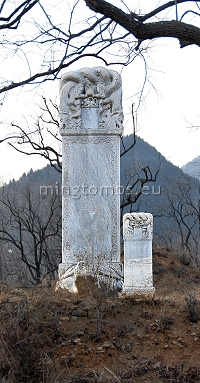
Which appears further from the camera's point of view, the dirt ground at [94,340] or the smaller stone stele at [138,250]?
the smaller stone stele at [138,250]

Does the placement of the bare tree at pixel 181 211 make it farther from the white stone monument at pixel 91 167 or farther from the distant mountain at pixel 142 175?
the white stone monument at pixel 91 167

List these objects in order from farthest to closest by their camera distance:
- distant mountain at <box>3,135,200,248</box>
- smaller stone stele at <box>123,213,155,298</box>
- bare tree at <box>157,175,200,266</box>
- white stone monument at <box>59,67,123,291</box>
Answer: distant mountain at <box>3,135,200,248</box>, bare tree at <box>157,175,200,266</box>, smaller stone stele at <box>123,213,155,298</box>, white stone monument at <box>59,67,123,291</box>

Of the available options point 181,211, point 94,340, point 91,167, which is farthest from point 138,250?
point 181,211

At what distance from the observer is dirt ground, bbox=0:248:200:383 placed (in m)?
3.92

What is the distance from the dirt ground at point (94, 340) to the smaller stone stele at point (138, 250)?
114 inches

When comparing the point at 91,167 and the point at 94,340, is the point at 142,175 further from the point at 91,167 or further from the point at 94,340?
the point at 94,340

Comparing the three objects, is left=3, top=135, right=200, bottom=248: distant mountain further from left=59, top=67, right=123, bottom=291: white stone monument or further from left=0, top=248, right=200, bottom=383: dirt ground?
left=0, top=248, right=200, bottom=383: dirt ground

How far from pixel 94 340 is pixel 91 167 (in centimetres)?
406

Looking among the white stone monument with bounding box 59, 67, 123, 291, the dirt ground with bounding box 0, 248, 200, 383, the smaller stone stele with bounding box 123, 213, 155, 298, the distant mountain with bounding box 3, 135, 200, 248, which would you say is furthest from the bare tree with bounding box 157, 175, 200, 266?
the dirt ground with bounding box 0, 248, 200, 383

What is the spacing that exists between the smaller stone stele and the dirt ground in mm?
2884

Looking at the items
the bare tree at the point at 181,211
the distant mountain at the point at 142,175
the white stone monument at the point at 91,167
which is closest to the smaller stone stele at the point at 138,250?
the white stone monument at the point at 91,167

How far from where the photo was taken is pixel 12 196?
20.3m

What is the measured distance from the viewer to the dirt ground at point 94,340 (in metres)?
3.92

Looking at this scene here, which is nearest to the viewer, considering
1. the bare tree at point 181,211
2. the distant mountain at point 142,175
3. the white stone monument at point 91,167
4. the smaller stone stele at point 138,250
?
the white stone monument at point 91,167
